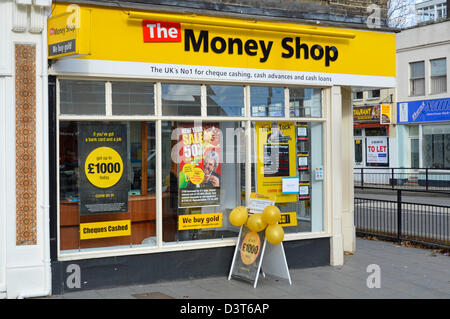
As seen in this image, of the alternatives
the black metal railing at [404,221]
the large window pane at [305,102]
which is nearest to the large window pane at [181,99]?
the large window pane at [305,102]

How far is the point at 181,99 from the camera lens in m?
8.93

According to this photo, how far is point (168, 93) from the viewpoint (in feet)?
28.9

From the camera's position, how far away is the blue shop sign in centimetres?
2791

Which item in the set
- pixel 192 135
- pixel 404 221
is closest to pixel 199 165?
pixel 192 135

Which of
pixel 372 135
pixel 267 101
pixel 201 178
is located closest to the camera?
pixel 201 178

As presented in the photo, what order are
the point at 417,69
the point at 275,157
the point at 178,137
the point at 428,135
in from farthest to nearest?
the point at 417,69 → the point at 428,135 → the point at 275,157 → the point at 178,137

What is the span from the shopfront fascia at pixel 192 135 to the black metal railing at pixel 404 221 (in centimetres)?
320

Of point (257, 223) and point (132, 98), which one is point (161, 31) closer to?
point (132, 98)

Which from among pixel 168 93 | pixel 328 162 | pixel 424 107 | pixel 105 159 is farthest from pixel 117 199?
pixel 424 107

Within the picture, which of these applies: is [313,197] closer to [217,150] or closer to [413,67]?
[217,150]

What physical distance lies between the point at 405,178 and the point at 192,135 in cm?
2246

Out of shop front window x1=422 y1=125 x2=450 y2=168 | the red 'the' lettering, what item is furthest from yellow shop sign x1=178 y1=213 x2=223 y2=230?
shop front window x1=422 y1=125 x2=450 y2=168

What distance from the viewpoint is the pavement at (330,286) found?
26.1 feet

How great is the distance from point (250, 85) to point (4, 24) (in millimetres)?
3920
